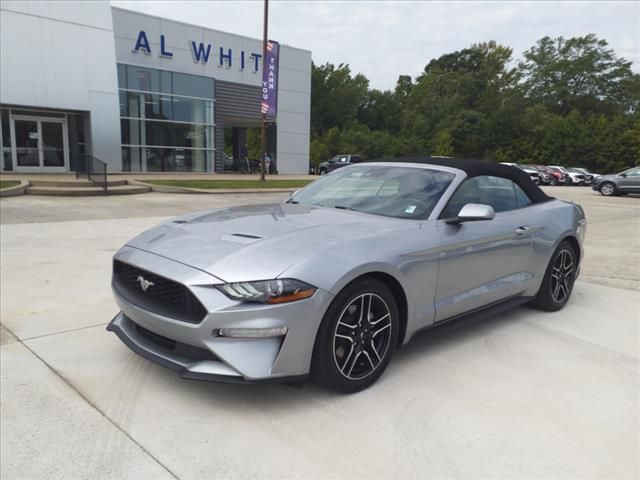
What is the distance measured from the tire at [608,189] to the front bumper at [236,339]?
87.3ft

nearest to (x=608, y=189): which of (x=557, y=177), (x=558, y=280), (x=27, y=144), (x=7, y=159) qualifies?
(x=557, y=177)

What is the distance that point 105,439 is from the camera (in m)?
2.54

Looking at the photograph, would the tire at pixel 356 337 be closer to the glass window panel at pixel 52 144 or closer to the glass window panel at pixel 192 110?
the glass window panel at pixel 52 144

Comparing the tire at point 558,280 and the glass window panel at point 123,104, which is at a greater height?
the glass window panel at point 123,104

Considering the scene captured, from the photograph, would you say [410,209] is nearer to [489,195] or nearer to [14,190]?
[489,195]

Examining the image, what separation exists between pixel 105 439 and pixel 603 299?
5178 millimetres

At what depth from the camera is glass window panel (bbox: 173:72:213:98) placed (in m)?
26.3

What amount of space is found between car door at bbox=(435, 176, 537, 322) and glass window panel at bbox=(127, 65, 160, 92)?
24.0 meters

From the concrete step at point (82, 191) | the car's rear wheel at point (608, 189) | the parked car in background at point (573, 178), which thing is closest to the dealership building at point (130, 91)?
the concrete step at point (82, 191)

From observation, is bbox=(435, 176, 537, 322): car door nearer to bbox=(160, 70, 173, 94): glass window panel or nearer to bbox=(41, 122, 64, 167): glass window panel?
bbox=(41, 122, 64, 167): glass window panel

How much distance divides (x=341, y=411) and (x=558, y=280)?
3.07 m

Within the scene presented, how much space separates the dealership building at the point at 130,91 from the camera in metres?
19.7

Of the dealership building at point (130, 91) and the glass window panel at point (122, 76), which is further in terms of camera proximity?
the glass window panel at point (122, 76)

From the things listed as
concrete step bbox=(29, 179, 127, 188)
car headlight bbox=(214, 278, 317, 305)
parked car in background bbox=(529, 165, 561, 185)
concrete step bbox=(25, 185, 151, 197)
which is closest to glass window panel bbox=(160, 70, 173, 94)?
concrete step bbox=(29, 179, 127, 188)
